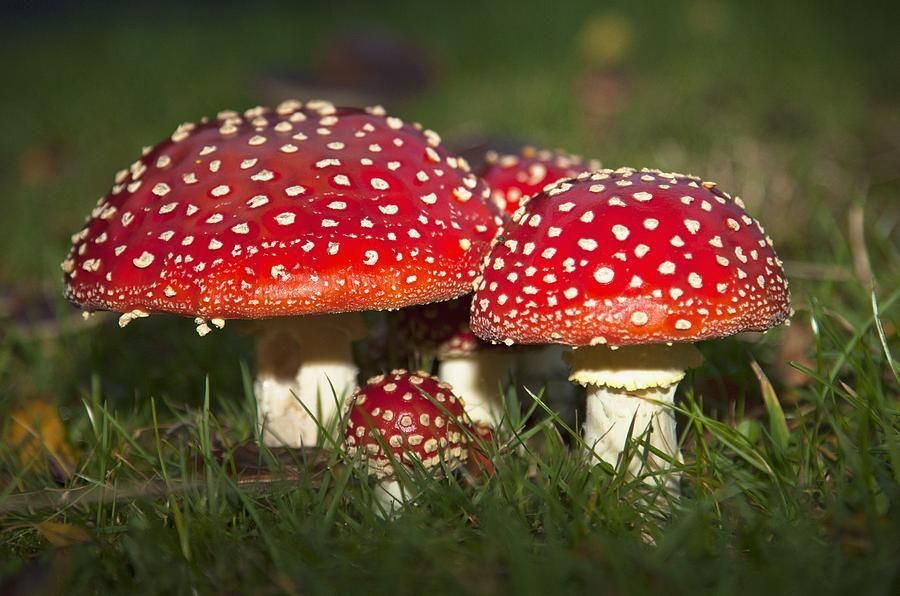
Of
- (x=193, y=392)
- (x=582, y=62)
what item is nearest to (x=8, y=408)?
(x=193, y=392)

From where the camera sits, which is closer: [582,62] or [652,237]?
[652,237]

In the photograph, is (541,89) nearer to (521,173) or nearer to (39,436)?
(521,173)

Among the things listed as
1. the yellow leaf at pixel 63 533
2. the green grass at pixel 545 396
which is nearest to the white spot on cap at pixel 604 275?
the green grass at pixel 545 396

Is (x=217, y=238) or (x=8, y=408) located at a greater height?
(x=217, y=238)

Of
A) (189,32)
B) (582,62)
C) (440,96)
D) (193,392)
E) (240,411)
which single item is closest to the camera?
(240,411)

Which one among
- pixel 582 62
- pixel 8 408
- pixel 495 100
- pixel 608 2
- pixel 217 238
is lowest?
pixel 8 408

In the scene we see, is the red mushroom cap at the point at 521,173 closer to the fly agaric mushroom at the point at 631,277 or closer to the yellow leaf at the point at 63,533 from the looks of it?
the fly agaric mushroom at the point at 631,277

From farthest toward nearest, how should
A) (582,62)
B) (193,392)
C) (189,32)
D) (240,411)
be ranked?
(189,32) → (582,62) → (193,392) → (240,411)

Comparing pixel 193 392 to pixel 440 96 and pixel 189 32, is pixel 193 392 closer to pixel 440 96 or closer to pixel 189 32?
pixel 440 96
